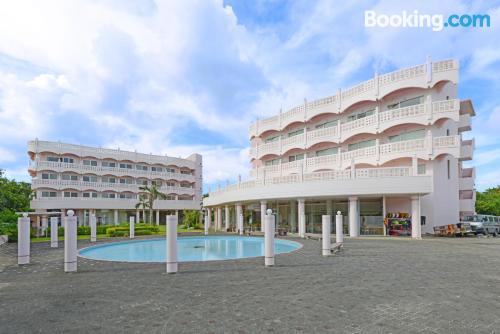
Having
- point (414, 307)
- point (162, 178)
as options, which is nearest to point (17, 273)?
point (414, 307)

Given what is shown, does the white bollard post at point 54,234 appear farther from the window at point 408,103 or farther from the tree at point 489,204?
the tree at point 489,204

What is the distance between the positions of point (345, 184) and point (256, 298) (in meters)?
18.8

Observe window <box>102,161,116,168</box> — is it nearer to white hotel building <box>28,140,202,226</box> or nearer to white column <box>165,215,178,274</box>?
white hotel building <box>28,140,202,226</box>

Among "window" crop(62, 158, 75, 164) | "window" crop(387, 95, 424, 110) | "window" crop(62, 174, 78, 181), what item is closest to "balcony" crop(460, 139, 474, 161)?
"window" crop(387, 95, 424, 110)

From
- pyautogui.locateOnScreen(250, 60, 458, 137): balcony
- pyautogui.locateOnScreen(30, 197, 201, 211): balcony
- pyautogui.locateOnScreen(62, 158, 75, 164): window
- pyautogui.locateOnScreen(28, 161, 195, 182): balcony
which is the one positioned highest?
pyautogui.locateOnScreen(250, 60, 458, 137): balcony

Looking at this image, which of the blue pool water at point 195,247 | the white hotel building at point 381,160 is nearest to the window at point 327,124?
the white hotel building at point 381,160

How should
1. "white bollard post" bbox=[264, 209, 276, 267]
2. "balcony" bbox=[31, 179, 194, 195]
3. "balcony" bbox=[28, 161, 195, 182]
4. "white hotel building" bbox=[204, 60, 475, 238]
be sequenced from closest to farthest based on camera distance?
"white bollard post" bbox=[264, 209, 276, 267]
"white hotel building" bbox=[204, 60, 475, 238]
"balcony" bbox=[31, 179, 194, 195]
"balcony" bbox=[28, 161, 195, 182]

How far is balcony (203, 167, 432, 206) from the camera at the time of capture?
23.7 m

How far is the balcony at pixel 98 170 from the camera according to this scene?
1960 inches

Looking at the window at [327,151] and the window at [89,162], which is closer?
the window at [327,151]

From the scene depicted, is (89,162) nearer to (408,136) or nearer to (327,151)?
(327,151)

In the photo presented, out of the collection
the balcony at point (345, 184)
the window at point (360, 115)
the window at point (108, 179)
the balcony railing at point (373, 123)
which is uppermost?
the window at point (360, 115)

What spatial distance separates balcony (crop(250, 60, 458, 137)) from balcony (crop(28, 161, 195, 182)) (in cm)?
2850

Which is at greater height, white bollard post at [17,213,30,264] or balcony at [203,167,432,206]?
balcony at [203,167,432,206]
